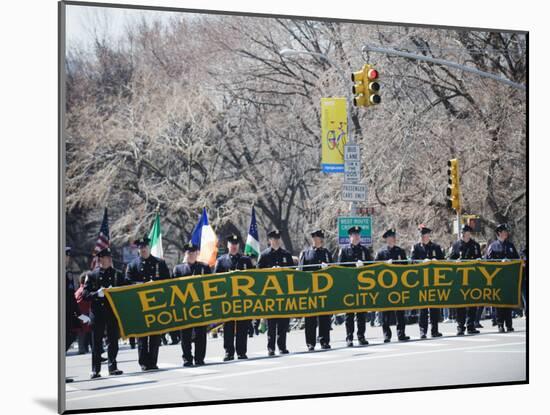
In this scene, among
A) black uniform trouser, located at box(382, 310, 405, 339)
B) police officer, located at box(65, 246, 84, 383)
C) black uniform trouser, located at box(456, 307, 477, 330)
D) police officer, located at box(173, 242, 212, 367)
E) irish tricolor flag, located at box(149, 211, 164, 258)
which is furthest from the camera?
black uniform trouser, located at box(456, 307, 477, 330)

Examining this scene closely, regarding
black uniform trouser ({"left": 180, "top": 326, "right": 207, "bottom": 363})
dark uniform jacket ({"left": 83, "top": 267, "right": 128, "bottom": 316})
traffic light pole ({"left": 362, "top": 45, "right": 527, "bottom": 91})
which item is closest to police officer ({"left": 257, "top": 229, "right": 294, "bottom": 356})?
black uniform trouser ({"left": 180, "top": 326, "right": 207, "bottom": 363})

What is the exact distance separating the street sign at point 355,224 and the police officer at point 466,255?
1453mm

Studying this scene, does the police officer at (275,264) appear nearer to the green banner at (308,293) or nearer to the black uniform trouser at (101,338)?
the green banner at (308,293)

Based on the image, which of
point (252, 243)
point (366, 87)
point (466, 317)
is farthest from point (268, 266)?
point (466, 317)

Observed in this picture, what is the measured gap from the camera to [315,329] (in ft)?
52.2

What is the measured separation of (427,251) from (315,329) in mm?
2166

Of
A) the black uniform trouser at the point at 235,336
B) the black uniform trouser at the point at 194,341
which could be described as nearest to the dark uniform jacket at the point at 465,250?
the black uniform trouser at the point at 235,336

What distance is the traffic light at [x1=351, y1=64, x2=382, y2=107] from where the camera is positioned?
15992 millimetres

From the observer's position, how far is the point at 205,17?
15.2 metres

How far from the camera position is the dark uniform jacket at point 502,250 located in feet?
55.5

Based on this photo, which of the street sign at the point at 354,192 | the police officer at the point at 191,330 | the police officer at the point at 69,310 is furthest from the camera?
the street sign at the point at 354,192

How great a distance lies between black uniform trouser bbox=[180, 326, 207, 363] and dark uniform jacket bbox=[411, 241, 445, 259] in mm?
3525

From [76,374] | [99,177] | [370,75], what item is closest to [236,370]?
[76,374]

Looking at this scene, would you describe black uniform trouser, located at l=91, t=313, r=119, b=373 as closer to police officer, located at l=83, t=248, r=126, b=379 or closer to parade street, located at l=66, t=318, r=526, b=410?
police officer, located at l=83, t=248, r=126, b=379
